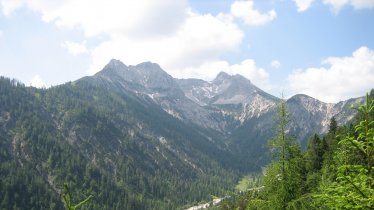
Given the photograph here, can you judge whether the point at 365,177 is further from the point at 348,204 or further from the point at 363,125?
the point at 363,125

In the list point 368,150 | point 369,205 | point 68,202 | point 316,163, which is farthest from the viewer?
point 316,163

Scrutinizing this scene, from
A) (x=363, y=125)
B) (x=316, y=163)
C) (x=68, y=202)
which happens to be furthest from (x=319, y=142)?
(x=68, y=202)

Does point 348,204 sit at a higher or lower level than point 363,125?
lower

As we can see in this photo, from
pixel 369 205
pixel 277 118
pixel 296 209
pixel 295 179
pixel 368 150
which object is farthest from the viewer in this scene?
pixel 277 118

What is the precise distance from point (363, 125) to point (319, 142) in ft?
288

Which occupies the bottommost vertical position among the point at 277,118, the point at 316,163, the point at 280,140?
the point at 316,163

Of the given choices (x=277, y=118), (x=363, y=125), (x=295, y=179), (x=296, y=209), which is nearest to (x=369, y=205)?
(x=363, y=125)

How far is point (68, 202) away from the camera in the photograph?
11477 millimetres

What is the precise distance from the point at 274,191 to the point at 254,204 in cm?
213

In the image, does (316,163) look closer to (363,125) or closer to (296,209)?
(296,209)

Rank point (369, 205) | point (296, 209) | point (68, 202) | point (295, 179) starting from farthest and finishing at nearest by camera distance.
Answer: point (295, 179) < point (296, 209) < point (369, 205) < point (68, 202)

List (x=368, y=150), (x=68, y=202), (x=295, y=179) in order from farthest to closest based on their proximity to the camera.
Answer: (x=295, y=179)
(x=368, y=150)
(x=68, y=202)

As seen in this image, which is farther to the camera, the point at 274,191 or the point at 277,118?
the point at 277,118

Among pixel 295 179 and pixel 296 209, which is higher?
pixel 295 179
